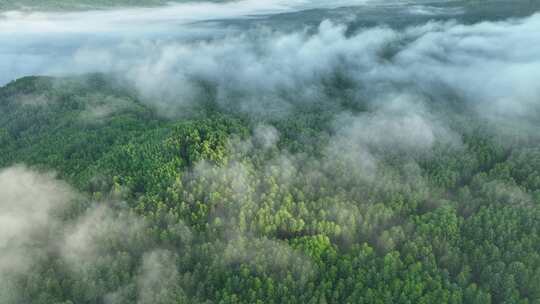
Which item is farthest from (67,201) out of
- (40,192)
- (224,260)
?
(224,260)

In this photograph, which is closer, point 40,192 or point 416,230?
point 416,230

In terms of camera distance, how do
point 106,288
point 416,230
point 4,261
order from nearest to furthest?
point 106,288, point 4,261, point 416,230

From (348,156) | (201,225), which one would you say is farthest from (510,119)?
(201,225)

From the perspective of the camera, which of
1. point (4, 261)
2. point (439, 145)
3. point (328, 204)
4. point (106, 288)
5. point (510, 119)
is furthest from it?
point (510, 119)

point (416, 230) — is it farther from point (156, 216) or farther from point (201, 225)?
point (156, 216)

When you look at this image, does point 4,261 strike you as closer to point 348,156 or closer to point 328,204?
point 328,204

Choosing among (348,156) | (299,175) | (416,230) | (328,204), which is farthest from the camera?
(348,156)
